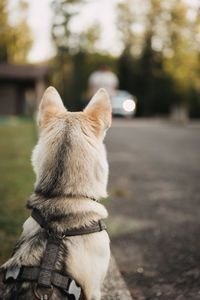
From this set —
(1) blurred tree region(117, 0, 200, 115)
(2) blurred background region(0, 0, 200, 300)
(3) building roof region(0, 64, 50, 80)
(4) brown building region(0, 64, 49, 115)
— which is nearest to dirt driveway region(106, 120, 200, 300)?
(2) blurred background region(0, 0, 200, 300)

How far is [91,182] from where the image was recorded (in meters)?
2.32

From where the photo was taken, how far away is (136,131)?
18.9 metres

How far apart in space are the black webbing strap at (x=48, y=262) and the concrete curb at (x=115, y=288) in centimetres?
120

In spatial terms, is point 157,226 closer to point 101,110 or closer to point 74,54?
point 101,110

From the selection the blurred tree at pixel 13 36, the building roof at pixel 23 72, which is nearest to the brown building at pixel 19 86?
the building roof at pixel 23 72

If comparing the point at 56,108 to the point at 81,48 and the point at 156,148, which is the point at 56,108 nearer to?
the point at 156,148

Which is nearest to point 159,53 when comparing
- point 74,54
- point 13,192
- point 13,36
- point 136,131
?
point 74,54

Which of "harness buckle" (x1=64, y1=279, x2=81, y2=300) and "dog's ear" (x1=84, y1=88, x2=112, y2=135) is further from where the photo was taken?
"dog's ear" (x1=84, y1=88, x2=112, y2=135)

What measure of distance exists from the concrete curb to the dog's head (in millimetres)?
1108

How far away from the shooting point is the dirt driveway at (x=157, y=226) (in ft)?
11.0

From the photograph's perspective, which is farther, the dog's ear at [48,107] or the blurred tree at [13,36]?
the blurred tree at [13,36]

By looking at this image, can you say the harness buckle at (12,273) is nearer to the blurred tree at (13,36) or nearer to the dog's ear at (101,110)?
the dog's ear at (101,110)

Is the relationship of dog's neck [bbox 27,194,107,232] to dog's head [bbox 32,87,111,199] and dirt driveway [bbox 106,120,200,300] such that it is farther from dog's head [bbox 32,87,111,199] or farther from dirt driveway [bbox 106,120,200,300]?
dirt driveway [bbox 106,120,200,300]

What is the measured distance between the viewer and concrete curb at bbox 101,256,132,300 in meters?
2.95
